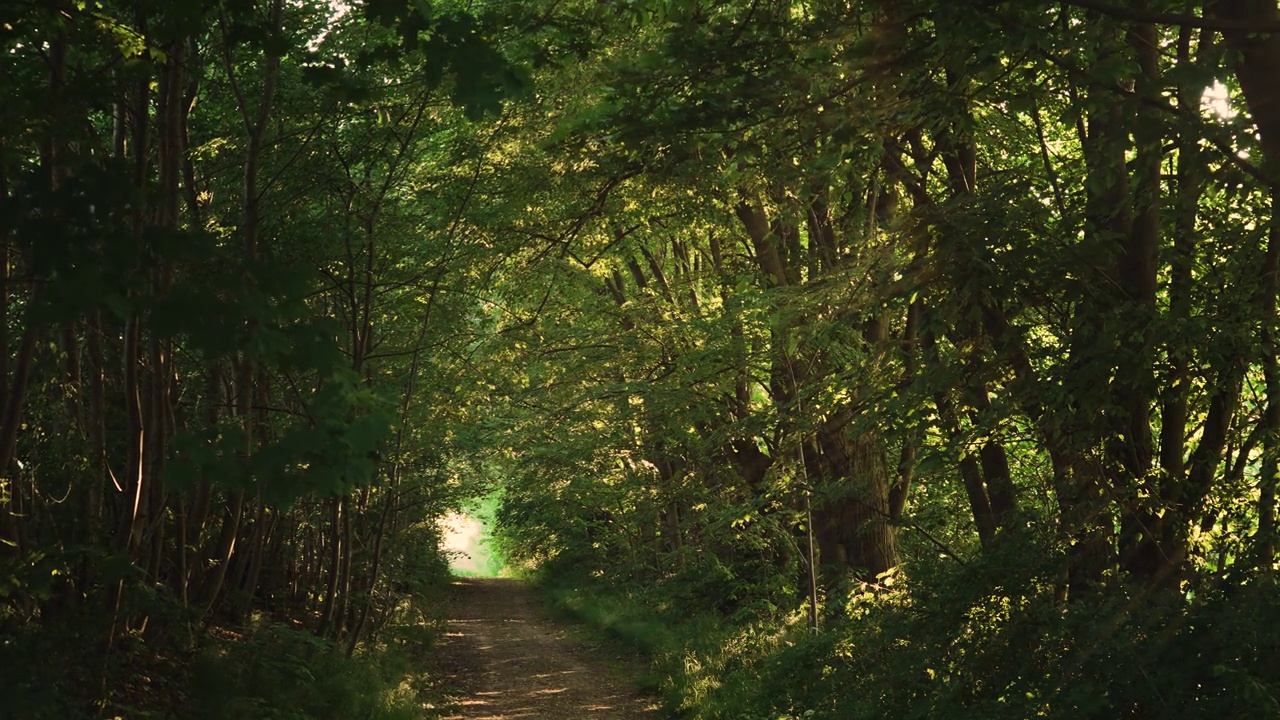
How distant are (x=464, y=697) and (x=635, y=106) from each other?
9755mm

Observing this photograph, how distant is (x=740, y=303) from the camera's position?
12.3 meters

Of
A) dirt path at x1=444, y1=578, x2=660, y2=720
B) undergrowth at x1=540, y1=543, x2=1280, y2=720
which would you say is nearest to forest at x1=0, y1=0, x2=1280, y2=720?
undergrowth at x1=540, y1=543, x2=1280, y2=720

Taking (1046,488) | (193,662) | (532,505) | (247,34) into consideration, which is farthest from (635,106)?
(532,505)

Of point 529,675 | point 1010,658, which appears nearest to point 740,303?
point 1010,658

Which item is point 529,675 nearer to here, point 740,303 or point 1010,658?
point 740,303

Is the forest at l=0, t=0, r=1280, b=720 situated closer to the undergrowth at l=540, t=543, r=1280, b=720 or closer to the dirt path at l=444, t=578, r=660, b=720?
the undergrowth at l=540, t=543, r=1280, b=720

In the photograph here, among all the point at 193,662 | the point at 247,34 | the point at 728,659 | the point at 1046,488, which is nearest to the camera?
→ the point at 247,34

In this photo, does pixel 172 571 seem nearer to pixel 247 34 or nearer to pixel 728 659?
pixel 728 659

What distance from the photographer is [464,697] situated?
46.7 ft

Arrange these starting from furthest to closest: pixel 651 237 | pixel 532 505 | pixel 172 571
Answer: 1. pixel 532 505
2. pixel 651 237
3. pixel 172 571

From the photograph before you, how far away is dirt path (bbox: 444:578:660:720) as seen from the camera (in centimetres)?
1314

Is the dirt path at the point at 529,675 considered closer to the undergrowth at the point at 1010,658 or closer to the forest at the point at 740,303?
the forest at the point at 740,303

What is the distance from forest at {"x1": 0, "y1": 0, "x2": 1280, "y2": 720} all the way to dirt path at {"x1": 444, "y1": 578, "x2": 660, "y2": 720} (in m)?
0.88

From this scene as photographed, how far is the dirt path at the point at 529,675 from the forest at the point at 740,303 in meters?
0.88
